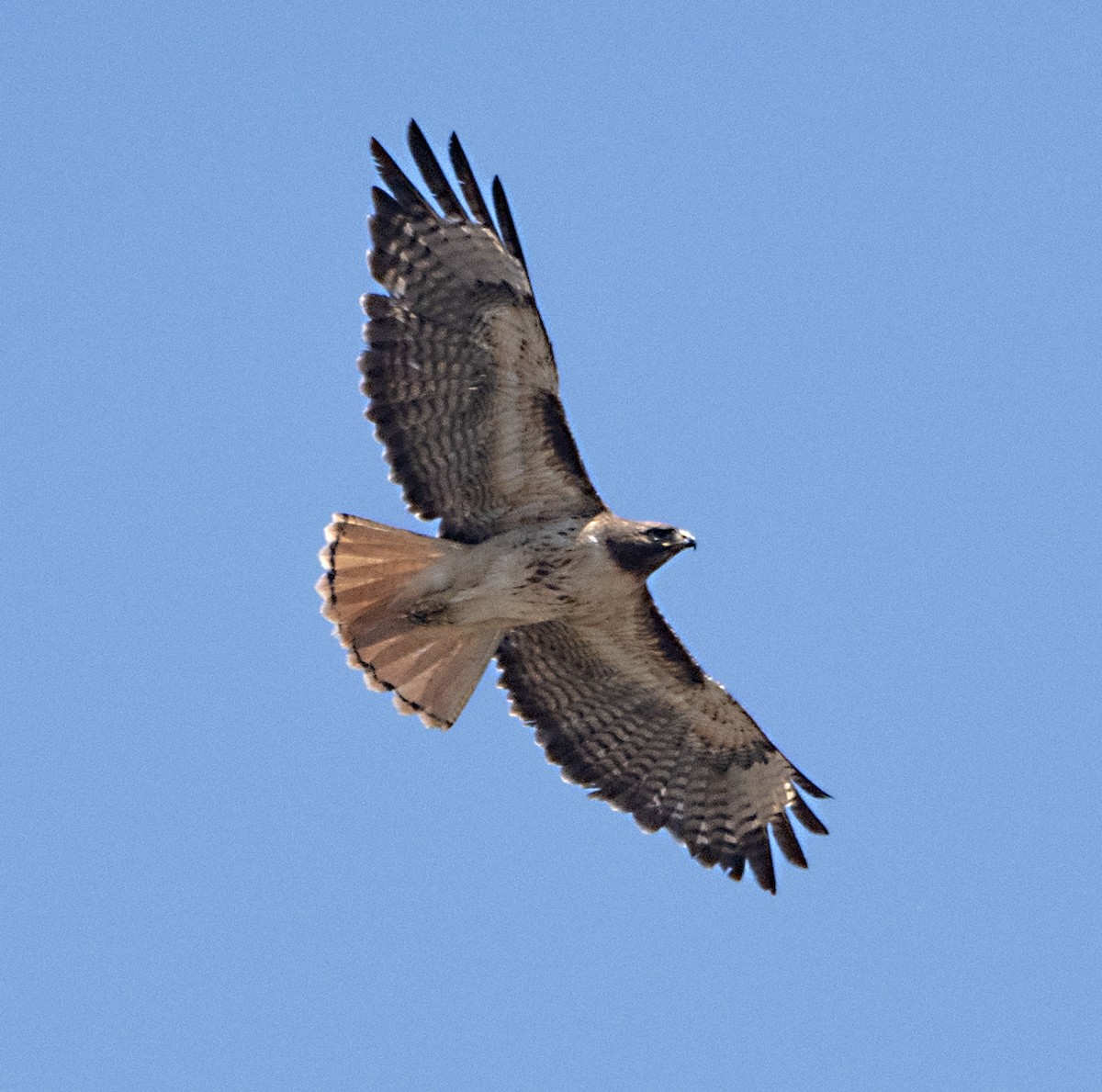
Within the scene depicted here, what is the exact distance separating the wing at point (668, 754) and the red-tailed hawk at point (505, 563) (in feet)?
0.04

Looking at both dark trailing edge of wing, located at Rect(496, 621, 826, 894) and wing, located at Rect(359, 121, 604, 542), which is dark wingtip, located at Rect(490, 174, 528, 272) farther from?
dark trailing edge of wing, located at Rect(496, 621, 826, 894)

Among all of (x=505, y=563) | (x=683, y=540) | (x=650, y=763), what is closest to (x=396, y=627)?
(x=505, y=563)

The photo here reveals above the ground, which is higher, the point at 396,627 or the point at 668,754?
the point at 668,754

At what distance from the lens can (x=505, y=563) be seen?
39.2ft

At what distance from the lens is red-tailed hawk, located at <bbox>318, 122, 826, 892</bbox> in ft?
38.2

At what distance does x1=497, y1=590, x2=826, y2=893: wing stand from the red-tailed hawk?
1 cm

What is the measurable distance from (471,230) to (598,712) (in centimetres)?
322

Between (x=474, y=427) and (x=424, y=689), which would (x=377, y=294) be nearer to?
(x=474, y=427)

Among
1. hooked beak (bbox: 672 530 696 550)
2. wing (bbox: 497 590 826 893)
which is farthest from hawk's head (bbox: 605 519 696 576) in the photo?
wing (bbox: 497 590 826 893)

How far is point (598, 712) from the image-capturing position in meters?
13.1

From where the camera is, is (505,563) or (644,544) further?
(505,563)

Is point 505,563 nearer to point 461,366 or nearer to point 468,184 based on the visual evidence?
point 461,366

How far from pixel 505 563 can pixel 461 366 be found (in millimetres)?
1139

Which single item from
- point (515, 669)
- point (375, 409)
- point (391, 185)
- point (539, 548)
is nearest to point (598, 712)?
point (515, 669)
